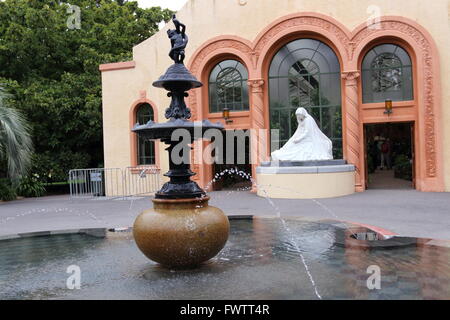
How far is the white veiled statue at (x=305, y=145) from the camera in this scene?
1516 centimetres

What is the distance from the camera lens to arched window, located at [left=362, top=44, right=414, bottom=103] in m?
16.8

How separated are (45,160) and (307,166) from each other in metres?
13.2

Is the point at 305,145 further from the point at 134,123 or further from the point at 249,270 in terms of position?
the point at 249,270

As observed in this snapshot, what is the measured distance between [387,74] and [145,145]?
33.2 feet

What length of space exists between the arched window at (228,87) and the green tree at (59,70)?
5.99 m

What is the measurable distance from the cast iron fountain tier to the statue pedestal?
9396 mm

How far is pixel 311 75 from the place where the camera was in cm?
1775

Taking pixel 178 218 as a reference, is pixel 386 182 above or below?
below

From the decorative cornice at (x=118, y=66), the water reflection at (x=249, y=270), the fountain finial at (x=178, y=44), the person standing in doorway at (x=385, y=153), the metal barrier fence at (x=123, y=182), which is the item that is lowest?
the water reflection at (x=249, y=270)

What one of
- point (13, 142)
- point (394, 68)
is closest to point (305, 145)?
point (394, 68)

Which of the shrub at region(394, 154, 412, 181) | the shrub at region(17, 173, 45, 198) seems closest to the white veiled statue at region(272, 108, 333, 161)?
the shrub at region(394, 154, 412, 181)

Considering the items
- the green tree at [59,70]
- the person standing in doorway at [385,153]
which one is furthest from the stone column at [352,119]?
the green tree at [59,70]

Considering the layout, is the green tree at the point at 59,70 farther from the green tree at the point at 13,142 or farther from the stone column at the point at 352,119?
the stone column at the point at 352,119

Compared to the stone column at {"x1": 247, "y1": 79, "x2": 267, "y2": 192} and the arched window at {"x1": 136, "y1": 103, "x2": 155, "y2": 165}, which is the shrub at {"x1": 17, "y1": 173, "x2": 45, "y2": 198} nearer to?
the arched window at {"x1": 136, "y1": 103, "x2": 155, "y2": 165}
